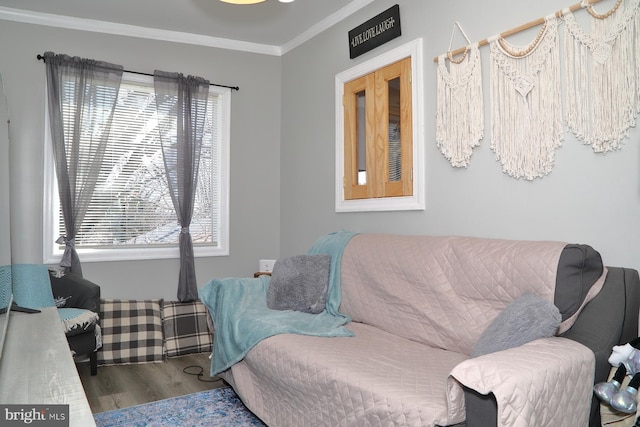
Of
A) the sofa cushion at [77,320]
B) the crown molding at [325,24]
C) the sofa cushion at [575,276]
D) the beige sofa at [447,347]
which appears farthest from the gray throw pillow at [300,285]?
the crown molding at [325,24]

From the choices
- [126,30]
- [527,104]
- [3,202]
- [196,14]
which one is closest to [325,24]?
[196,14]

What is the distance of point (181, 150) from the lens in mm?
4145

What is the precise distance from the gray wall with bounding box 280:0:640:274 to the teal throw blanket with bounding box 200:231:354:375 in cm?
54

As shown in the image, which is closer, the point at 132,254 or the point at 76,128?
the point at 76,128

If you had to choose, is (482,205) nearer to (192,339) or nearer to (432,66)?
(432,66)

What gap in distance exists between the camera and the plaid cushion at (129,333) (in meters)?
3.51

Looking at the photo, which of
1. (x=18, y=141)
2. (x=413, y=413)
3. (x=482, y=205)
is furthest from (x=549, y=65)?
(x=18, y=141)

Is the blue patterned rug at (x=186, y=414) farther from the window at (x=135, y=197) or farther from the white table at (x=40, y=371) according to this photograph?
the window at (x=135, y=197)

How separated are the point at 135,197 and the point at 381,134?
2.18 m

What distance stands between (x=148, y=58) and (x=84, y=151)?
3.23 feet

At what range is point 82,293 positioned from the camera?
11.0 feet

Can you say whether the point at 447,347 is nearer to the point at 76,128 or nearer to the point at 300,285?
the point at 300,285

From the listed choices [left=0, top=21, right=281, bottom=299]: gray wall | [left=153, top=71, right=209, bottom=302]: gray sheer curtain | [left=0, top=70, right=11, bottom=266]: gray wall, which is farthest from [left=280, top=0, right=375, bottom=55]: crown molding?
[left=0, top=70, right=11, bottom=266]: gray wall

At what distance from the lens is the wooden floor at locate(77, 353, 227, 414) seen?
9.21 ft
